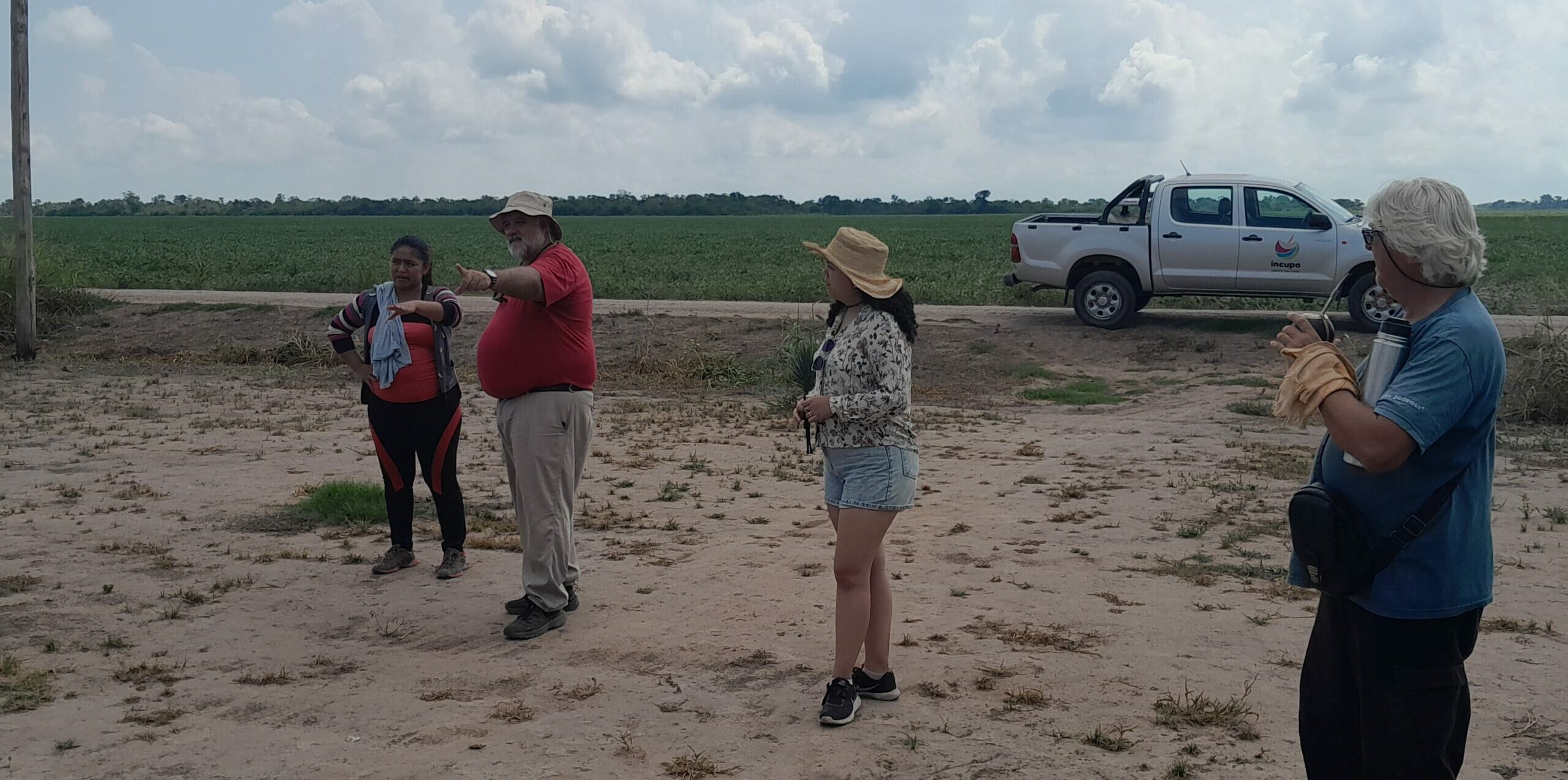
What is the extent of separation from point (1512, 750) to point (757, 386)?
10.6 m

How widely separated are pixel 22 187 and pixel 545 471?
13720 mm

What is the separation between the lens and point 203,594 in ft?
21.1

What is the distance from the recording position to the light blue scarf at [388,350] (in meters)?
6.44

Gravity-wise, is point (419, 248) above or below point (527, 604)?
above

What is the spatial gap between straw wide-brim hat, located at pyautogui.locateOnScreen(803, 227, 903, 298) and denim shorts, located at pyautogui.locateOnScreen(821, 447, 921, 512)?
21.6 inches

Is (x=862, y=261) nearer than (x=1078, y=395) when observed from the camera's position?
Yes

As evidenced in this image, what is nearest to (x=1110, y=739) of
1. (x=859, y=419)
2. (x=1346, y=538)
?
(x=859, y=419)

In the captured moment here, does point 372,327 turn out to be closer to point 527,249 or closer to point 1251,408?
point 527,249

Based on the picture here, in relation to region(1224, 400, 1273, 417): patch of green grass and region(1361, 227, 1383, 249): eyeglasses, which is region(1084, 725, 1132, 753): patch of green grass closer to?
region(1361, 227, 1383, 249): eyeglasses

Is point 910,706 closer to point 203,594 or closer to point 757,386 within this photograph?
point 203,594

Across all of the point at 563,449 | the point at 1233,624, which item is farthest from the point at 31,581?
the point at 1233,624

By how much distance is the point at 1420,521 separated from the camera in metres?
2.83

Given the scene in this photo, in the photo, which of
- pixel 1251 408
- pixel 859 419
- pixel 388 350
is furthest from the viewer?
pixel 1251 408

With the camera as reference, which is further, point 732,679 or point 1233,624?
point 1233,624
